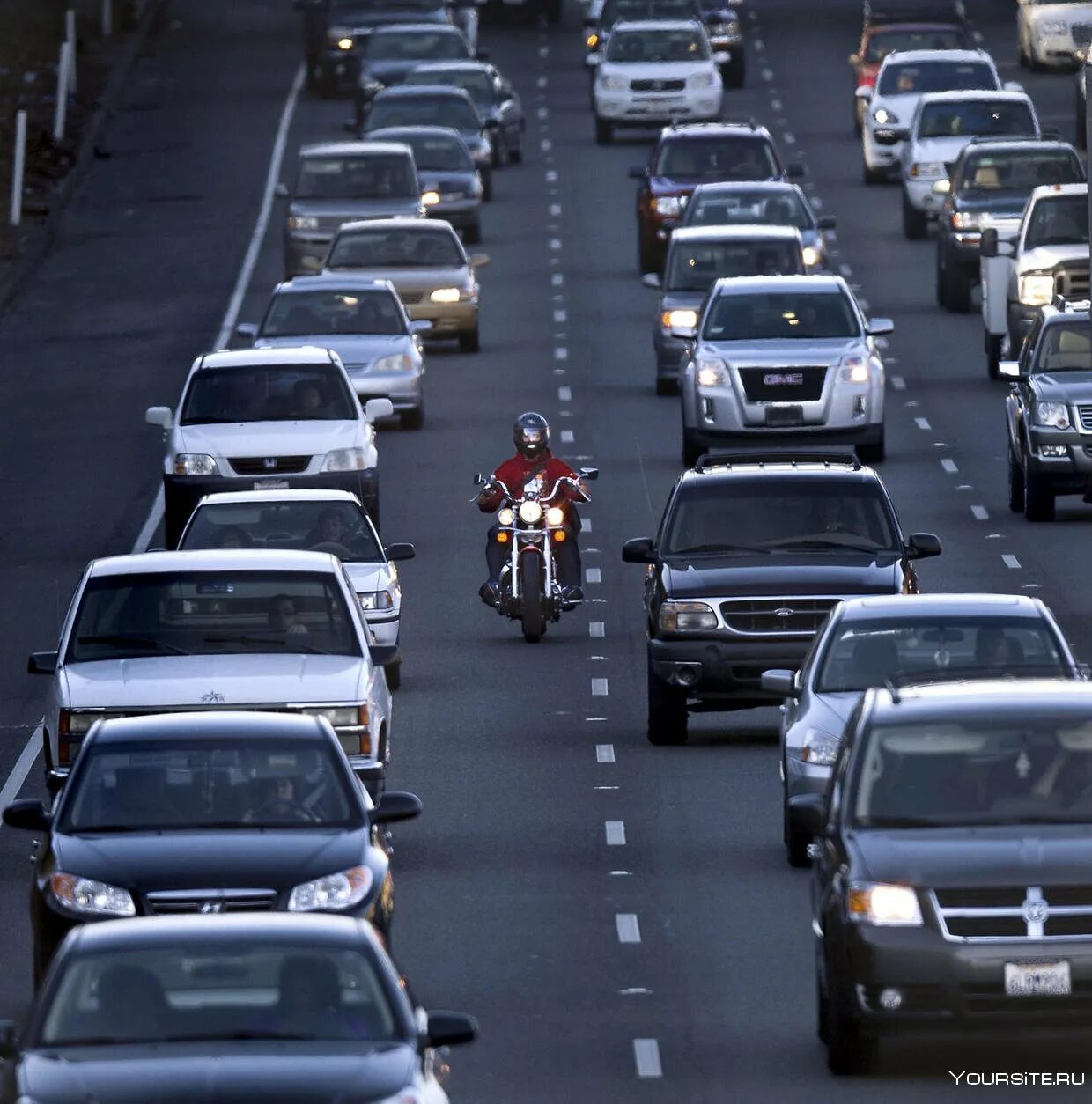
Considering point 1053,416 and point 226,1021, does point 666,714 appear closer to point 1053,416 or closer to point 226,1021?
point 1053,416

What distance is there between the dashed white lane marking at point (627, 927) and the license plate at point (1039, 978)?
14.2 feet

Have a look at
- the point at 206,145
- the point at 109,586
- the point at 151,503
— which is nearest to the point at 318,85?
the point at 206,145

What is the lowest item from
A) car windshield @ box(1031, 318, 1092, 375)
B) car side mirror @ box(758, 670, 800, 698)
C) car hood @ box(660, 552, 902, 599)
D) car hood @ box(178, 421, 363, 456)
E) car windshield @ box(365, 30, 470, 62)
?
car windshield @ box(365, 30, 470, 62)

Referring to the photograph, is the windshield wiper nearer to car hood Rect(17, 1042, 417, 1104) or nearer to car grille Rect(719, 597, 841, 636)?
car grille Rect(719, 597, 841, 636)

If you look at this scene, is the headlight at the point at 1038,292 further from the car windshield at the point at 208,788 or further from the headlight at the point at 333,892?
the headlight at the point at 333,892

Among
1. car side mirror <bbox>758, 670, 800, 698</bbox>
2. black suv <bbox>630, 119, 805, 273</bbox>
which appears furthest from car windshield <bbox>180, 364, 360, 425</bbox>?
black suv <bbox>630, 119, 805, 273</bbox>

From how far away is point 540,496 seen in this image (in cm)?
2830

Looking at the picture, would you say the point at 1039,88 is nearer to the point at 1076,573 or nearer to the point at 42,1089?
the point at 1076,573

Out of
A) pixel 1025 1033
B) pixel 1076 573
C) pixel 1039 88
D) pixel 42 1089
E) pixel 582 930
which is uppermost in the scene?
pixel 42 1089

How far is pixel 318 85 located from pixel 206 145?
6.06 m

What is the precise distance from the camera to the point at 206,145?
220ft

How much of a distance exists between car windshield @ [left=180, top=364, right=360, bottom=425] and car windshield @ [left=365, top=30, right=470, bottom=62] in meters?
33.7

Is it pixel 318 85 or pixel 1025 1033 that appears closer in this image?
pixel 1025 1033

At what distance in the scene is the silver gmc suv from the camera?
3644 centimetres
